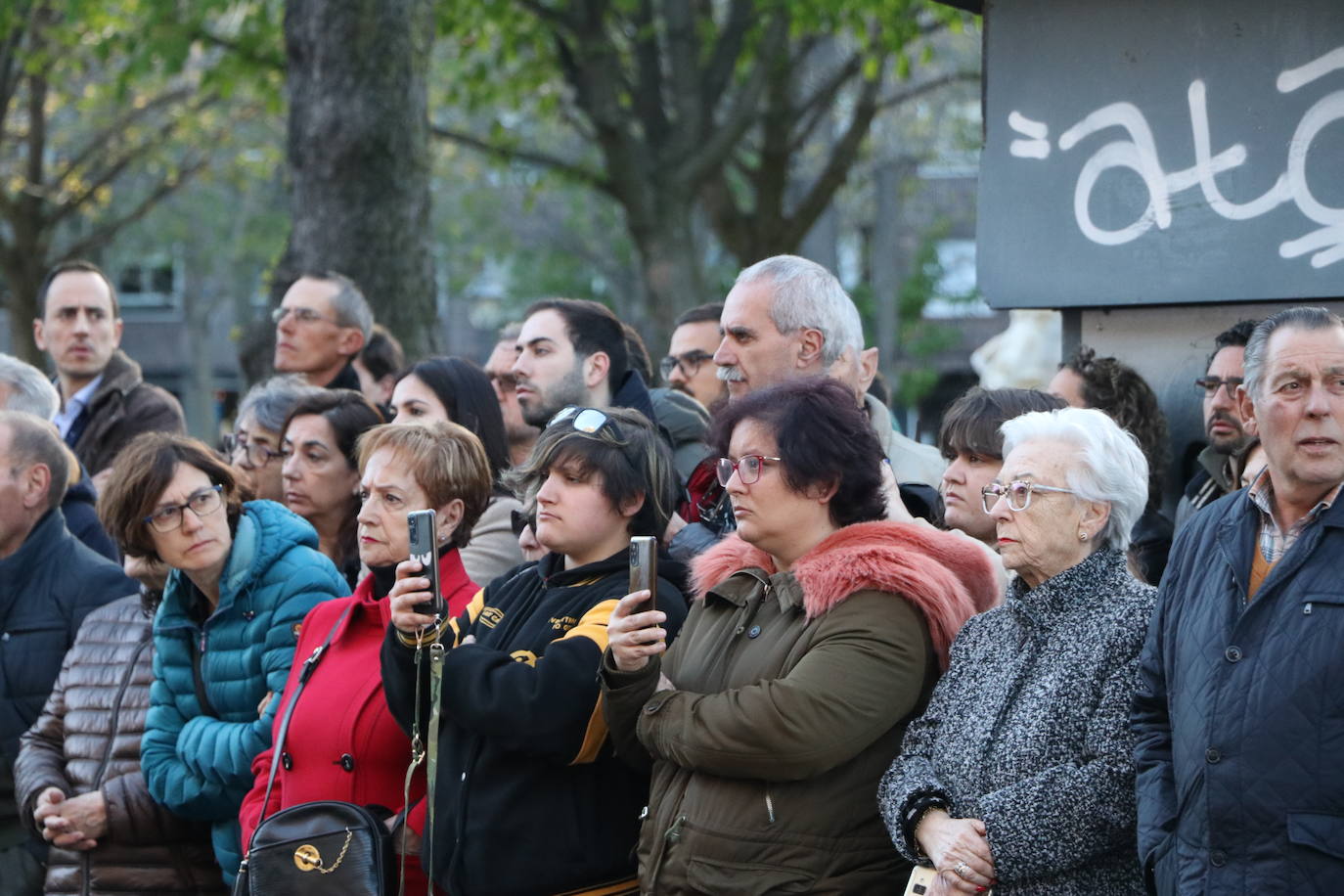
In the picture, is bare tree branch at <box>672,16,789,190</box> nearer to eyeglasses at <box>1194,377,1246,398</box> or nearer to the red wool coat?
eyeglasses at <box>1194,377,1246,398</box>

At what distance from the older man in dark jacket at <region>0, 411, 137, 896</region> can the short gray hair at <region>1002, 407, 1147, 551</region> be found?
3.46 meters

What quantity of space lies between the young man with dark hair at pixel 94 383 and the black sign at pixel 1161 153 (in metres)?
3.89

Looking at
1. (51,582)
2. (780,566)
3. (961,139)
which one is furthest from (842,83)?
(780,566)

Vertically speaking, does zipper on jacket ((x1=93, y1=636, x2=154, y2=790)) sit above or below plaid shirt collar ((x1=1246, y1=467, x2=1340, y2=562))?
below

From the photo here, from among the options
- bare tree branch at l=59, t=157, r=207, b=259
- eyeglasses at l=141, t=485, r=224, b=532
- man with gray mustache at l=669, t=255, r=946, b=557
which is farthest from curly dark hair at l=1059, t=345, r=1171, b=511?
bare tree branch at l=59, t=157, r=207, b=259

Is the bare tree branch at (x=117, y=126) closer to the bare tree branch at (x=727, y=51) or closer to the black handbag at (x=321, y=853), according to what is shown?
the bare tree branch at (x=727, y=51)

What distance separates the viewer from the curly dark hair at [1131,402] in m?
5.56

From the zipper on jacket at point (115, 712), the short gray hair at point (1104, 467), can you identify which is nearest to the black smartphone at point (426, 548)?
the short gray hair at point (1104, 467)

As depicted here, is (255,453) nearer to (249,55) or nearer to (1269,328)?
(1269,328)

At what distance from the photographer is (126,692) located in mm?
5270

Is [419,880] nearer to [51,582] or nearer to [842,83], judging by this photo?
[51,582]

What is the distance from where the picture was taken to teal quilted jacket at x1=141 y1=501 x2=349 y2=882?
489 cm

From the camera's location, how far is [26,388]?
678cm

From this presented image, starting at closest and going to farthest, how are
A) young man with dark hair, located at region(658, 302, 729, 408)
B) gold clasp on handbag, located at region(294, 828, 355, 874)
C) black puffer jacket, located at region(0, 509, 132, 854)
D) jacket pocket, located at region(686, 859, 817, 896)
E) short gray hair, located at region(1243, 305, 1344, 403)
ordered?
short gray hair, located at region(1243, 305, 1344, 403)
jacket pocket, located at region(686, 859, 817, 896)
gold clasp on handbag, located at region(294, 828, 355, 874)
black puffer jacket, located at region(0, 509, 132, 854)
young man with dark hair, located at region(658, 302, 729, 408)
